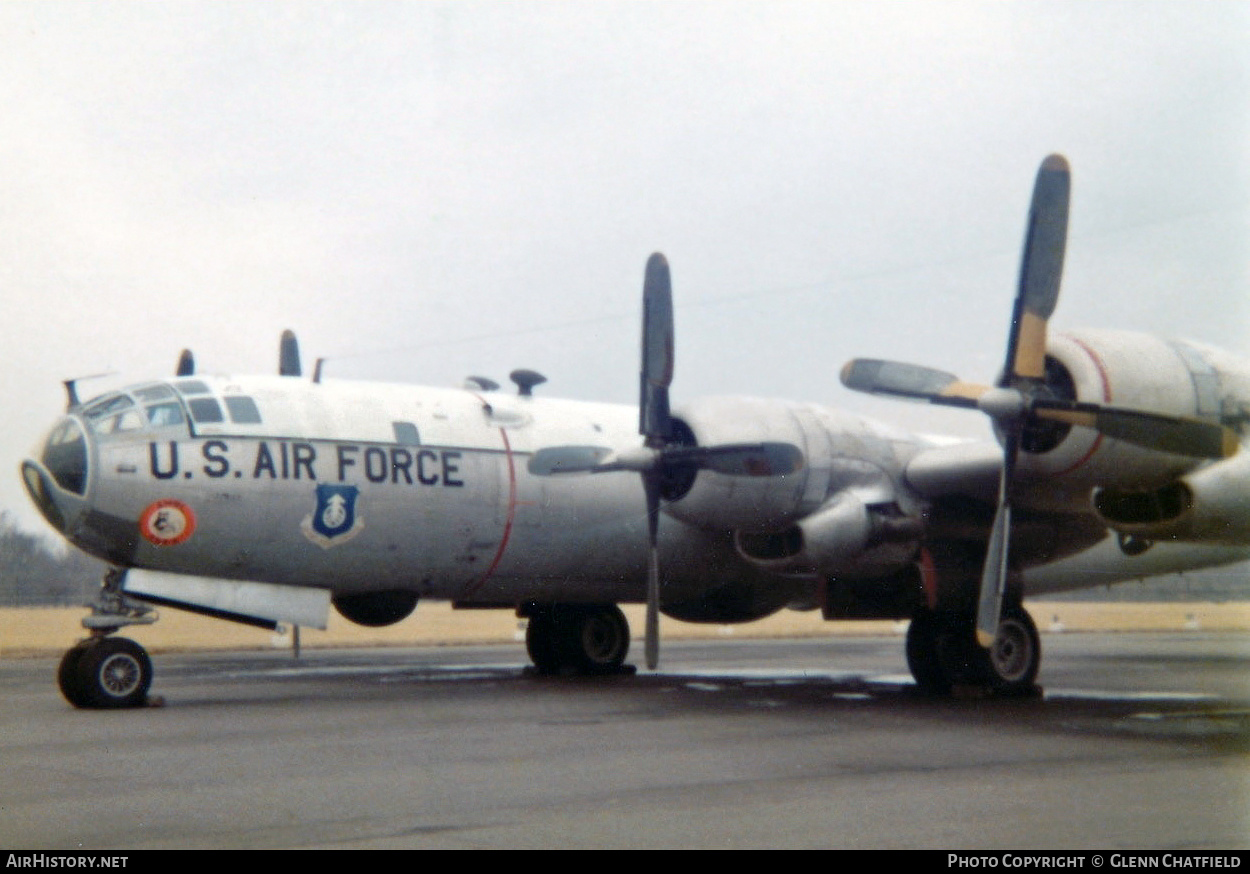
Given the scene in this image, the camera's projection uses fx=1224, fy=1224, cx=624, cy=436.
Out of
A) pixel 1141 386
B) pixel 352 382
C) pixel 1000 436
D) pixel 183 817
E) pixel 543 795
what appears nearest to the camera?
pixel 183 817

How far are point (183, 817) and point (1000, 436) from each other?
7758mm

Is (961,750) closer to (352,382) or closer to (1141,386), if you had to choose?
(1141,386)

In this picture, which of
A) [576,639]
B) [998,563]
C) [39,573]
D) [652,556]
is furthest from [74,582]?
[998,563]

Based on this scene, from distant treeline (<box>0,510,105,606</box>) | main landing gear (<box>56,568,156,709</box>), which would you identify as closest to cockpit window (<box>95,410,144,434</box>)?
main landing gear (<box>56,568,156,709</box>)

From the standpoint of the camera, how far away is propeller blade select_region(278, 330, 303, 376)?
15.3 meters

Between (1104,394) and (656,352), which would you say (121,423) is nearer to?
(656,352)

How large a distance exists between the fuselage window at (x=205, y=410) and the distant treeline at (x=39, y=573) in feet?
59.8

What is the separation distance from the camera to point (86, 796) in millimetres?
7414

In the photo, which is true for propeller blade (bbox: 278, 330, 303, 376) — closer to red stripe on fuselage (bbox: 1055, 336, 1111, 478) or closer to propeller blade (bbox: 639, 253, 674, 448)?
propeller blade (bbox: 639, 253, 674, 448)

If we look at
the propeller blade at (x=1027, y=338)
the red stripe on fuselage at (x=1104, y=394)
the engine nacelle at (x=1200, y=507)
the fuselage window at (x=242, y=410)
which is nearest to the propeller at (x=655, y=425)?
the propeller blade at (x=1027, y=338)

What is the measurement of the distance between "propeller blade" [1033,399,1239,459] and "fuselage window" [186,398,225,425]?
845 centimetres

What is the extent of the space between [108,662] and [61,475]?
1958 millimetres

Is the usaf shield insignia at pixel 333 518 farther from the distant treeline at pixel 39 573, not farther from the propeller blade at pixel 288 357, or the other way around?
the distant treeline at pixel 39 573
